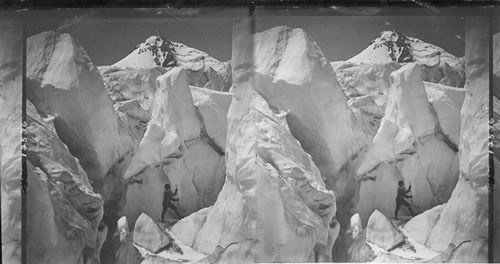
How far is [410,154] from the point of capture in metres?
3.96

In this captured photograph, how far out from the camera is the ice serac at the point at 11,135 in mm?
3857

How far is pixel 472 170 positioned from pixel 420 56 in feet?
2.57

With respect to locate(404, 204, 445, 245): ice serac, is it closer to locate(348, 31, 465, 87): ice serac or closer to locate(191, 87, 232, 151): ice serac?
locate(348, 31, 465, 87): ice serac

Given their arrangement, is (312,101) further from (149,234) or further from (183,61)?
(149,234)

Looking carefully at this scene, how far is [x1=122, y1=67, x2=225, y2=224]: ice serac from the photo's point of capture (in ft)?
12.8

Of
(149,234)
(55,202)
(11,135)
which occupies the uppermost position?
(11,135)

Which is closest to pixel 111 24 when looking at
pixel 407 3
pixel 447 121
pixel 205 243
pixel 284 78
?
pixel 284 78

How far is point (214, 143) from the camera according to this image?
12.8ft

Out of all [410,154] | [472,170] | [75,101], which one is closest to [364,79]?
[410,154]

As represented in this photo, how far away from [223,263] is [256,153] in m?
0.70

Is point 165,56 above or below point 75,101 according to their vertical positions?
above

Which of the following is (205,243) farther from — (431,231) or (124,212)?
(431,231)

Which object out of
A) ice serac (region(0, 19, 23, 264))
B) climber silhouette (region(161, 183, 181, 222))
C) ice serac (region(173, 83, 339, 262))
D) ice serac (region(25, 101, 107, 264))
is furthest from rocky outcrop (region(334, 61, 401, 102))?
Answer: ice serac (region(0, 19, 23, 264))

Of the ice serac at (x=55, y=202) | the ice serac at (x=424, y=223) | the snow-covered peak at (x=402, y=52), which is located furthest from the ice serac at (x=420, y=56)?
the ice serac at (x=55, y=202)
